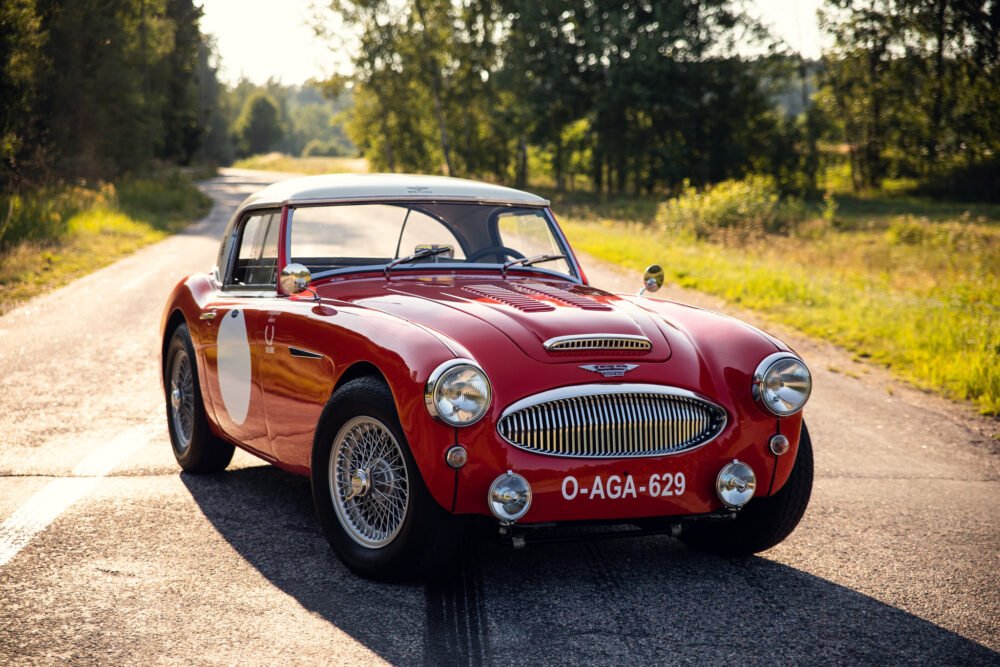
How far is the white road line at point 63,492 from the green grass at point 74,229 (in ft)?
24.5

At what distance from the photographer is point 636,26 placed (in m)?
44.6

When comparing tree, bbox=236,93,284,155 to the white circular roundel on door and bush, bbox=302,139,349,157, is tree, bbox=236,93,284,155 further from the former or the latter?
the white circular roundel on door

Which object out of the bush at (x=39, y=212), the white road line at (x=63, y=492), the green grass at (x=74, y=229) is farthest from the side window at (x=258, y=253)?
the bush at (x=39, y=212)

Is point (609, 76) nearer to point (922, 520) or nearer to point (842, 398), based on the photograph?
point (842, 398)

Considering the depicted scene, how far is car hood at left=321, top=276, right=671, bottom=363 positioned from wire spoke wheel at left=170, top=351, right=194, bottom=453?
1.49m

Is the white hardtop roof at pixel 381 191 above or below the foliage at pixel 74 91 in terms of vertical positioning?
below

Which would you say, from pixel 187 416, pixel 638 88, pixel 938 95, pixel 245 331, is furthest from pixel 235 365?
pixel 938 95

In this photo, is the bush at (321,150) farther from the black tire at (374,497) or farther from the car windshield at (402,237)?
the black tire at (374,497)

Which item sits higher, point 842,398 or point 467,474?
point 467,474

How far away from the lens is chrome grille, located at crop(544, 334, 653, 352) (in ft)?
13.6

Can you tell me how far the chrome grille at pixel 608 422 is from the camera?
13.0 ft

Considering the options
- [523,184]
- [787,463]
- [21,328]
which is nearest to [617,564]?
[787,463]

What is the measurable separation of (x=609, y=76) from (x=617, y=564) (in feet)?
142

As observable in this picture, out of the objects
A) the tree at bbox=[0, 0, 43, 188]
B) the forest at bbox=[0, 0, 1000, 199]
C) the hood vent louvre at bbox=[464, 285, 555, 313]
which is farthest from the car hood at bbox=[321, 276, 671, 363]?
the forest at bbox=[0, 0, 1000, 199]
